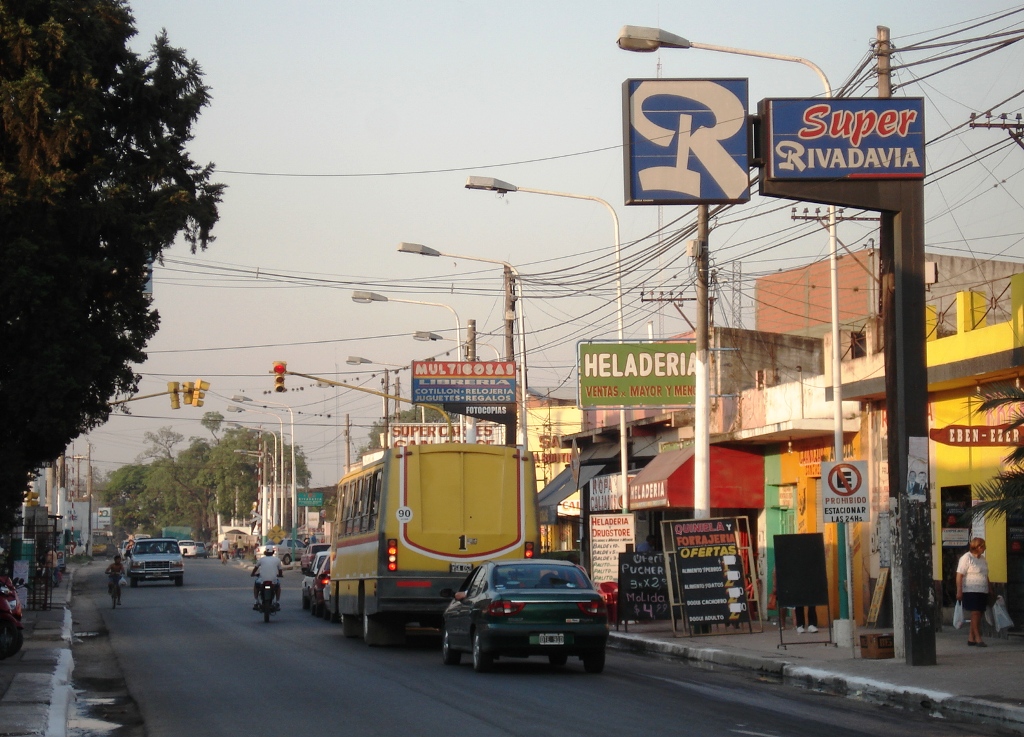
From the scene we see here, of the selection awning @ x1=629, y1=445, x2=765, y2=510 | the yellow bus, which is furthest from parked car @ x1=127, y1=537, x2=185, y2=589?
the yellow bus

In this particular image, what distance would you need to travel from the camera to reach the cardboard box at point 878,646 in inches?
695

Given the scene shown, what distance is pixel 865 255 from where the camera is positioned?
43406 mm

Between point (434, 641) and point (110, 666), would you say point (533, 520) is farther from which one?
point (110, 666)

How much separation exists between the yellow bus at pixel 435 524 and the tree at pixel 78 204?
4.73m

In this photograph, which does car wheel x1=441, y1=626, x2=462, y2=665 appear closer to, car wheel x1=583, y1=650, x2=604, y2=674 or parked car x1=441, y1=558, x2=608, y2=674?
parked car x1=441, y1=558, x2=608, y2=674

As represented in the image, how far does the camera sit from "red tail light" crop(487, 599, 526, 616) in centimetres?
1655

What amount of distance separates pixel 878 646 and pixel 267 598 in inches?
650

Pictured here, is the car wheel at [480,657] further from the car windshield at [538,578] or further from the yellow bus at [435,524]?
the yellow bus at [435,524]

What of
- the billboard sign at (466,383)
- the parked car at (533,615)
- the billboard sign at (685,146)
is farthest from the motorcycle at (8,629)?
the billboard sign at (466,383)

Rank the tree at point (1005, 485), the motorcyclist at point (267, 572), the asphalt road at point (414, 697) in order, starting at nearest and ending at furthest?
the asphalt road at point (414, 697)
the tree at point (1005, 485)
the motorcyclist at point (267, 572)

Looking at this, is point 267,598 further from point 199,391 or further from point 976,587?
point 976,587

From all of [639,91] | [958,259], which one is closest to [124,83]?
[639,91]

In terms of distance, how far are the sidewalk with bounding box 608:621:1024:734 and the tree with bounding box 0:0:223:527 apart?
998 cm

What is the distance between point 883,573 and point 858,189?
351 inches
